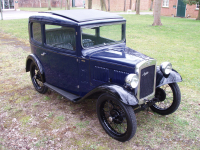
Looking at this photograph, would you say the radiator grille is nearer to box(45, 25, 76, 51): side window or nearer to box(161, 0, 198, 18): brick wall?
box(45, 25, 76, 51): side window

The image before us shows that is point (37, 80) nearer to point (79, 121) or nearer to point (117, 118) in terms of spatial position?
point (79, 121)

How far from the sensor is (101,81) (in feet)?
11.3

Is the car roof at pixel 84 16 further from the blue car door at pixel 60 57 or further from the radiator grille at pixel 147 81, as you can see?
the radiator grille at pixel 147 81

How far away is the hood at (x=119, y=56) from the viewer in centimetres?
312

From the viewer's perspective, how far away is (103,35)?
3914 mm

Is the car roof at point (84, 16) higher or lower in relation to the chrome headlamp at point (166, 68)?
higher

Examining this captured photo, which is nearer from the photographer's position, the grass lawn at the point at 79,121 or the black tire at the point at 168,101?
the grass lawn at the point at 79,121

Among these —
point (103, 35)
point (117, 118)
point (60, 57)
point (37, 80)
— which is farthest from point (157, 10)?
point (117, 118)

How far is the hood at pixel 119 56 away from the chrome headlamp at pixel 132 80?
19 centimetres

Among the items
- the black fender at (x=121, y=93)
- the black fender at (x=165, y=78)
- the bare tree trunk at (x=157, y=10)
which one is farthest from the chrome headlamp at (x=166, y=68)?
the bare tree trunk at (x=157, y=10)

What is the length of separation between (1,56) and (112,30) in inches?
225

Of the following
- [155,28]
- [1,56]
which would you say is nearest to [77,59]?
[1,56]

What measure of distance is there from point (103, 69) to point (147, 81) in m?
0.77

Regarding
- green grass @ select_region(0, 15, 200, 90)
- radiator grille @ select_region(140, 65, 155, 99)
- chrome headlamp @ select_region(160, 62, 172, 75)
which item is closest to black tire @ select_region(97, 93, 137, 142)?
radiator grille @ select_region(140, 65, 155, 99)
